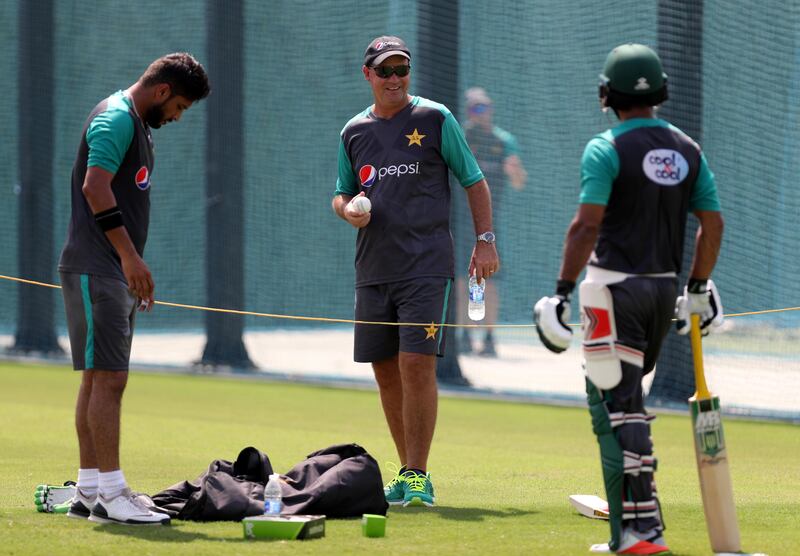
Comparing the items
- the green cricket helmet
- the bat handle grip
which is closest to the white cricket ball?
the green cricket helmet

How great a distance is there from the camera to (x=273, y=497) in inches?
212

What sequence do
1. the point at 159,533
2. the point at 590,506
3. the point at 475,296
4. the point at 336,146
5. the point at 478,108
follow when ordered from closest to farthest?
1. the point at 159,533
2. the point at 590,506
3. the point at 475,296
4. the point at 478,108
5. the point at 336,146

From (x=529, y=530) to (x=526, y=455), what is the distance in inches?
112

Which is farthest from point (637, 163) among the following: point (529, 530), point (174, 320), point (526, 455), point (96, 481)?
point (174, 320)

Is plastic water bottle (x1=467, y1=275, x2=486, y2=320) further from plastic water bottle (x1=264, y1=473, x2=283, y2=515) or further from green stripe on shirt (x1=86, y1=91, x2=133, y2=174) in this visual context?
green stripe on shirt (x1=86, y1=91, x2=133, y2=174)

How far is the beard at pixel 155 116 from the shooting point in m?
5.60

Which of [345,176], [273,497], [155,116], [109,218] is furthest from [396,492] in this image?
[155,116]

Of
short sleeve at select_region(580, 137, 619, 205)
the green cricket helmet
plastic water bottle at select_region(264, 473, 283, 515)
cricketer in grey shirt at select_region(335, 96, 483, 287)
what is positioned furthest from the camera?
cricketer in grey shirt at select_region(335, 96, 483, 287)

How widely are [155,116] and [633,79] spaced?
1.98 metres

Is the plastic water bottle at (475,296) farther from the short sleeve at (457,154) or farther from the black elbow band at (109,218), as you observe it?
the black elbow band at (109,218)

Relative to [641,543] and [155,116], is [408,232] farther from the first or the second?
[641,543]

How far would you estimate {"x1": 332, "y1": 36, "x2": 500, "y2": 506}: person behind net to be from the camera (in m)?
6.37

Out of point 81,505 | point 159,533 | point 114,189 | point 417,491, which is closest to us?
point 159,533

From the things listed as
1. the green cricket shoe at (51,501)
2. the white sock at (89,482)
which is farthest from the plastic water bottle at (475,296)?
the green cricket shoe at (51,501)
